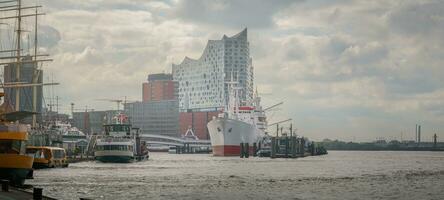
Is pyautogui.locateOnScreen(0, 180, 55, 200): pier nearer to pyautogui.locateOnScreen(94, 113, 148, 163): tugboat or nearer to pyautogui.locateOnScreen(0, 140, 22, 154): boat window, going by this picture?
pyautogui.locateOnScreen(0, 140, 22, 154): boat window

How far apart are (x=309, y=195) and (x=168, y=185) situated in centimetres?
1808

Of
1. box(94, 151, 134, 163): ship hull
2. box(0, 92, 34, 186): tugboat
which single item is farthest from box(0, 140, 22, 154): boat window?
box(94, 151, 134, 163): ship hull

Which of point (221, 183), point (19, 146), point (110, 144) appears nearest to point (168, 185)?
point (221, 183)

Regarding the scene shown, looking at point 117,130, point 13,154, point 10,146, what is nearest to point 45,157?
point 117,130

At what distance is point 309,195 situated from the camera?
6675 cm

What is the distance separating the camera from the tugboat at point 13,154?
176 ft

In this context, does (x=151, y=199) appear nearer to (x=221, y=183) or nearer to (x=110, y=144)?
(x=221, y=183)

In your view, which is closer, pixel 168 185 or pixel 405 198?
pixel 405 198

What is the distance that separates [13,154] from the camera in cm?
5378

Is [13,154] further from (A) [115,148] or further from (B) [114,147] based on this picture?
(A) [115,148]

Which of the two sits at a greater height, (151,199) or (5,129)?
(5,129)

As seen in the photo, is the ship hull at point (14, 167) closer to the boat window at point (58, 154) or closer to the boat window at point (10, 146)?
the boat window at point (10, 146)

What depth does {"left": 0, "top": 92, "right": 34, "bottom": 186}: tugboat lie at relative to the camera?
53.6 m

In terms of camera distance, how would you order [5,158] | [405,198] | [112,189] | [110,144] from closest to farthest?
[5,158]
[405,198]
[112,189]
[110,144]
